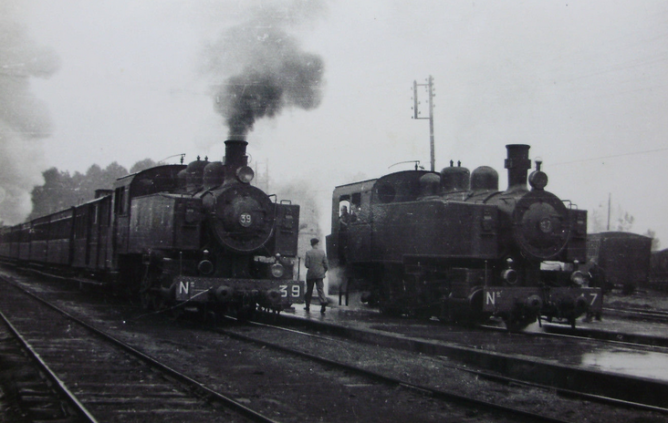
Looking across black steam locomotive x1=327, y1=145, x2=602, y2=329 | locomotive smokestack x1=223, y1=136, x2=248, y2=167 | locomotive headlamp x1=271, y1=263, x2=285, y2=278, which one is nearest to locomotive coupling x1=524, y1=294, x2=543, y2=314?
black steam locomotive x1=327, y1=145, x2=602, y2=329

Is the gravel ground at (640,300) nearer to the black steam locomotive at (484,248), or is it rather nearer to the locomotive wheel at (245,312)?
the black steam locomotive at (484,248)

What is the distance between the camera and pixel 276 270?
1273 centimetres

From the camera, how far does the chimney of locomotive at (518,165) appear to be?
40.9ft

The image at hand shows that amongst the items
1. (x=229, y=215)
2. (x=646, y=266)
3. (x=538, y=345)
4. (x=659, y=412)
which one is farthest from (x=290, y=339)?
(x=646, y=266)

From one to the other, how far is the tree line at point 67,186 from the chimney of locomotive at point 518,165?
1393 inches

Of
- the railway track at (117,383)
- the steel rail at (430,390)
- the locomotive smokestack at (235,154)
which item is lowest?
the railway track at (117,383)

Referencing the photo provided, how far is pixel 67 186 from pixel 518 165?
2433 inches

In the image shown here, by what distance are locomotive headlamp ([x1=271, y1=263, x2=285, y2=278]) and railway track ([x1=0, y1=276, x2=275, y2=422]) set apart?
3.32 m

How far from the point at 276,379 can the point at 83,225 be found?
14.4 metres

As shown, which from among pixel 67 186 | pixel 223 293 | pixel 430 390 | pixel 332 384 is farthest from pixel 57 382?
pixel 67 186

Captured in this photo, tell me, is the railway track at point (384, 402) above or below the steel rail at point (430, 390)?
below

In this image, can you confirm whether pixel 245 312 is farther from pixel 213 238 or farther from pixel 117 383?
pixel 117 383

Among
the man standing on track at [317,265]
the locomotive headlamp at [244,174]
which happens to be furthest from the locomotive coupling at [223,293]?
the man standing on track at [317,265]

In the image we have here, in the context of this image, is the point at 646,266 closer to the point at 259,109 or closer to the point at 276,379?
the point at 259,109
